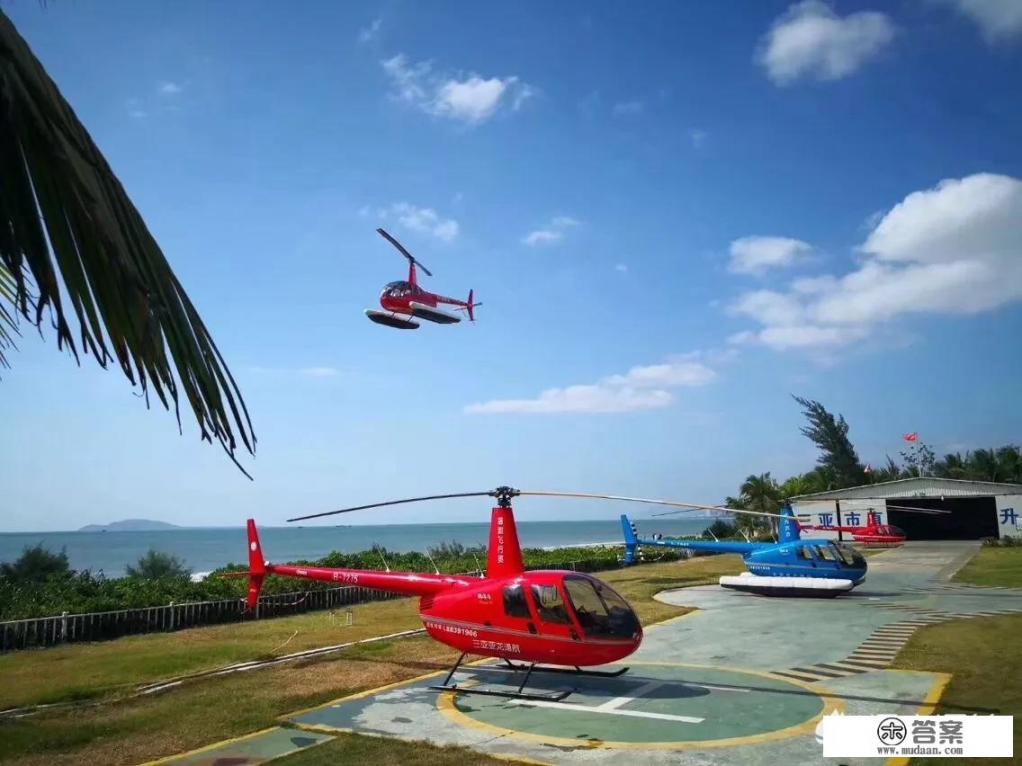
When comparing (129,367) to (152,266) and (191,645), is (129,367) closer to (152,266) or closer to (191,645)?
(152,266)

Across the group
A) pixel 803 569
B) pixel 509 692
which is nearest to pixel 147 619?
pixel 509 692

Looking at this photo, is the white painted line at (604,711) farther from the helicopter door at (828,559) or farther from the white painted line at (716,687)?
the helicopter door at (828,559)

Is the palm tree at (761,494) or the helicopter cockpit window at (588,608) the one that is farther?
the palm tree at (761,494)

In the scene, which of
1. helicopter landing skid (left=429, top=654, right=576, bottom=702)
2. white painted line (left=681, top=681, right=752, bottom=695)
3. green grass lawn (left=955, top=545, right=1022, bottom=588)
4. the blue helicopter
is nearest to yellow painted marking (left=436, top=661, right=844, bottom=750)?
helicopter landing skid (left=429, top=654, right=576, bottom=702)

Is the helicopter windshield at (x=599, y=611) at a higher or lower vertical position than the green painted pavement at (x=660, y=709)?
higher

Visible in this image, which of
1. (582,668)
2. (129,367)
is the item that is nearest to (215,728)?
(582,668)

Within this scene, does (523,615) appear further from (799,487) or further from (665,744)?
(799,487)

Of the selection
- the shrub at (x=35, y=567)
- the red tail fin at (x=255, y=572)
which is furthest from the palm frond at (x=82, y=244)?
the shrub at (x=35, y=567)
